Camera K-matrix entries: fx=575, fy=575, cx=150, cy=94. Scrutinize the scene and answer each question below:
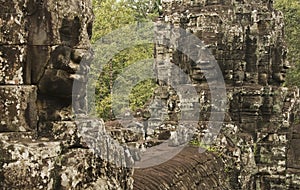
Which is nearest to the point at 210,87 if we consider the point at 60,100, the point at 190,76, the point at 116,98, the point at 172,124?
the point at 190,76

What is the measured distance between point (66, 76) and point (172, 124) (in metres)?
5.02

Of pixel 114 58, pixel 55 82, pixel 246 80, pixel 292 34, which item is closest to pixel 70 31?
pixel 55 82

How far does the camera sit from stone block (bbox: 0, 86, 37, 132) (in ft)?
11.3

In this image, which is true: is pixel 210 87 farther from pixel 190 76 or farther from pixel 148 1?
pixel 148 1

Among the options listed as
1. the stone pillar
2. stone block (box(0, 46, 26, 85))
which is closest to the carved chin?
stone block (box(0, 46, 26, 85))

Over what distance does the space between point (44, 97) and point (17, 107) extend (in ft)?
0.82

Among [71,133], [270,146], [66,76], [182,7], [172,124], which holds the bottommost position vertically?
[270,146]

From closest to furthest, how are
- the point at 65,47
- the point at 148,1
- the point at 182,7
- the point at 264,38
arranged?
the point at 65,47 → the point at 182,7 → the point at 264,38 → the point at 148,1

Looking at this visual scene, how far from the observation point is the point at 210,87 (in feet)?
30.2

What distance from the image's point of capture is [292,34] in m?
27.5

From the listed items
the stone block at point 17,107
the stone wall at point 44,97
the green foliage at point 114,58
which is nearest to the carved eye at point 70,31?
the stone wall at point 44,97

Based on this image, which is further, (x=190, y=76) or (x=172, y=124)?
(x=190, y=76)

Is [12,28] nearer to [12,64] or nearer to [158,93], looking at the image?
[12,64]

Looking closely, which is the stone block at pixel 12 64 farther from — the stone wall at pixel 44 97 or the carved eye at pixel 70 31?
the carved eye at pixel 70 31
